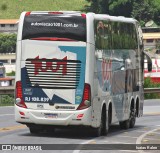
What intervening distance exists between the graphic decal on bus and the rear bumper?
0.30 m

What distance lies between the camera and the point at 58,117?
23.4 metres

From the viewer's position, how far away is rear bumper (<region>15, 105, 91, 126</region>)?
23.3 m

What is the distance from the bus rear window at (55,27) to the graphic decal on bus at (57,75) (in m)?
0.36

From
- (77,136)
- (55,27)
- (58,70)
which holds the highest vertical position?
(55,27)

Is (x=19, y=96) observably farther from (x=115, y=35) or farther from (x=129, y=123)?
(x=129, y=123)

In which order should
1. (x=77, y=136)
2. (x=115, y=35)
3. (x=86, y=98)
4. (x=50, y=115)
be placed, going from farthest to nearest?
1. (x=115, y=35)
2. (x=77, y=136)
3. (x=50, y=115)
4. (x=86, y=98)

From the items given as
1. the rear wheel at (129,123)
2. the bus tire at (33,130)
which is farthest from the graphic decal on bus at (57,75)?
the rear wheel at (129,123)

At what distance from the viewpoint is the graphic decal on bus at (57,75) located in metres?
23.4

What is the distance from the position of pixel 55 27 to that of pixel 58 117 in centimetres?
252

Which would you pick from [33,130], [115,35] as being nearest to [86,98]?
[33,130]

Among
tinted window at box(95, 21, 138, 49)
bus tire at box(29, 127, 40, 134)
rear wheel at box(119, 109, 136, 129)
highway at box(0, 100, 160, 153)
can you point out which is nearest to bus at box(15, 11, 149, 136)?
tinted window at box(95, 21, 138, 49)

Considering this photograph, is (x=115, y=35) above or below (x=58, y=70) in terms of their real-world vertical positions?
above

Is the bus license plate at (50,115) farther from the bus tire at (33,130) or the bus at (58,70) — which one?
the bus tire at (33,130)

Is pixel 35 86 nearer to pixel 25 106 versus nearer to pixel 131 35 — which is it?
pixel 25 106
